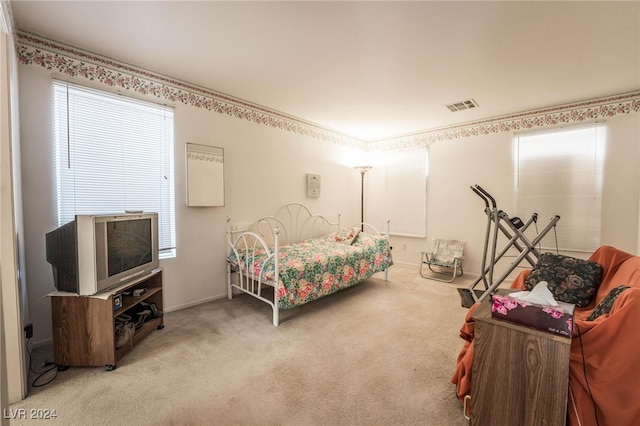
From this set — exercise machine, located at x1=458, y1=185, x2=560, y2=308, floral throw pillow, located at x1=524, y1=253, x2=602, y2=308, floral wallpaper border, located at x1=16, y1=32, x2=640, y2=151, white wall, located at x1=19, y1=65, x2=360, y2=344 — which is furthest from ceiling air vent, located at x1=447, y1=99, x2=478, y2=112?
floral throw pillow, located at x1=524, y1=253, x2=602, y2=308

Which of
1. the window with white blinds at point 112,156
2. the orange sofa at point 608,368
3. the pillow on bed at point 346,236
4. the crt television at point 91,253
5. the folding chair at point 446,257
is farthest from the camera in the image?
the folding chair at point 446,257

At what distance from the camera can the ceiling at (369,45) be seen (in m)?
1.75

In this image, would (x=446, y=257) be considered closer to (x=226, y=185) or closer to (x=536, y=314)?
(x=536, y=314)

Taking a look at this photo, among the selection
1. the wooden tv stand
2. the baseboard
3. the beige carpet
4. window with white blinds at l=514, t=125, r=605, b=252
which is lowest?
the beige carpet

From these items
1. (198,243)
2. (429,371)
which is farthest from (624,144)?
(198,243)

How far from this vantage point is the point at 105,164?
239 cm

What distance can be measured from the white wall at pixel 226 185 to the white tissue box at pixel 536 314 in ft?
9.02

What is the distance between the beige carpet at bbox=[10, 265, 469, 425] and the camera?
1.47 metres

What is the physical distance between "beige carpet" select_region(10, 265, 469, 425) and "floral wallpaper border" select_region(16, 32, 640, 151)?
2236mm

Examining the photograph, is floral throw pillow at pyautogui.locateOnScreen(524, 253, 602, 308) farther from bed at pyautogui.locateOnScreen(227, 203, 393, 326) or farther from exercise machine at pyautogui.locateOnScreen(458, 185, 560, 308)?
bed at pyautogui.locateOnScreen(227, 203, 393, 326)

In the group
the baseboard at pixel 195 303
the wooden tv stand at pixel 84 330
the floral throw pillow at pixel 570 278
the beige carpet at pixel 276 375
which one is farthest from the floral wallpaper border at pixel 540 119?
the wooden tv stand at pixel 84 330

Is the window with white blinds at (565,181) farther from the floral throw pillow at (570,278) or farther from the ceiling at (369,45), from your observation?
the floral throw pillow at (570,278)

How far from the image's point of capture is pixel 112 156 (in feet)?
7.97

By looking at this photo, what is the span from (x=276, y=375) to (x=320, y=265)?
1.16 m
